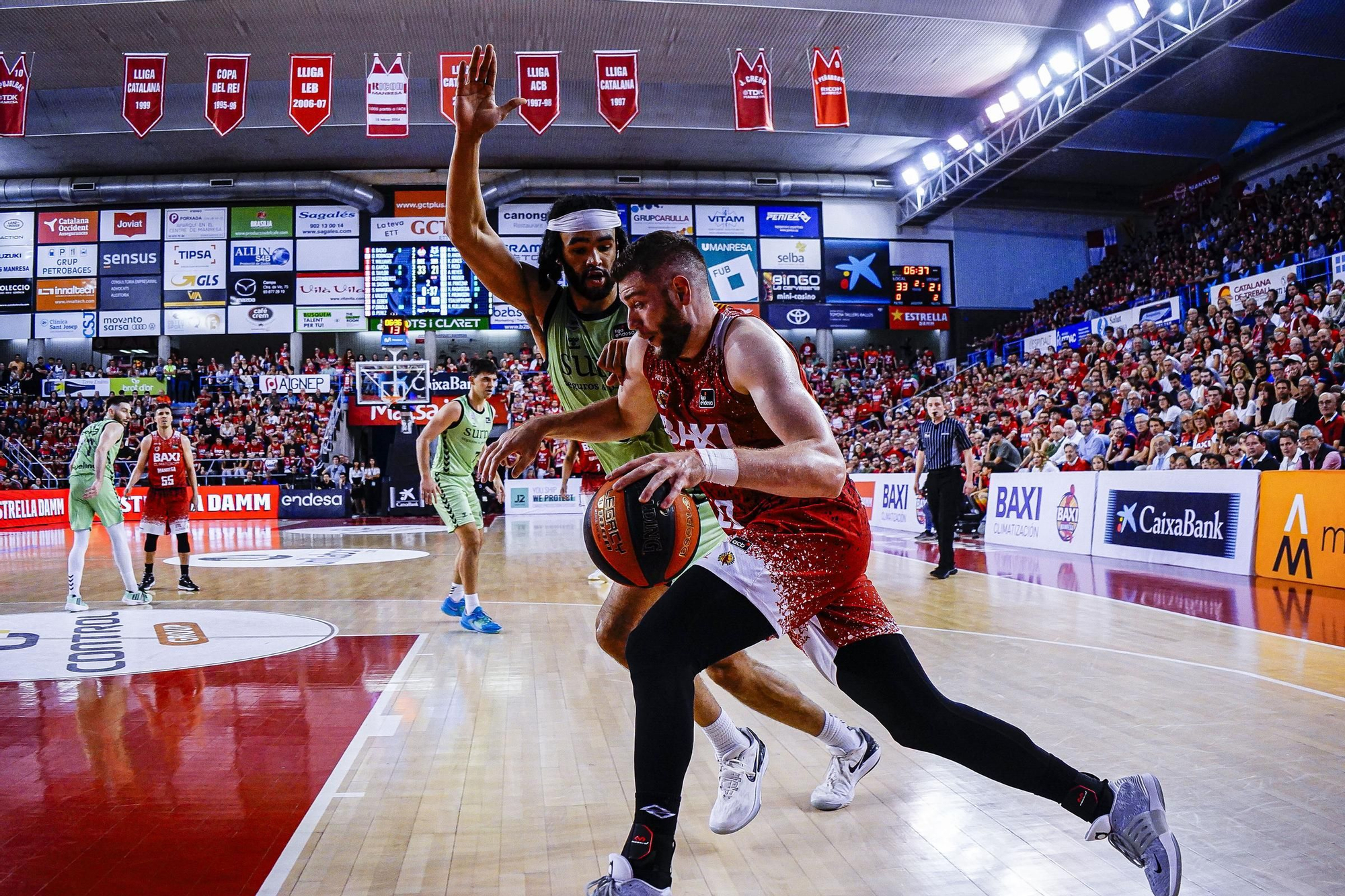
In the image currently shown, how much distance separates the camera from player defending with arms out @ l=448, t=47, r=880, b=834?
286 centimetres

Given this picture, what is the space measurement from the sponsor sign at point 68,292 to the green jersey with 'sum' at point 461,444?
1030 inches

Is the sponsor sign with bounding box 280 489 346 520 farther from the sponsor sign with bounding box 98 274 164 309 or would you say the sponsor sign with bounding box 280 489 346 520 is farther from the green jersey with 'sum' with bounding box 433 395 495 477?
the green jersey with 'sum' with bounding box 433 395 495 477

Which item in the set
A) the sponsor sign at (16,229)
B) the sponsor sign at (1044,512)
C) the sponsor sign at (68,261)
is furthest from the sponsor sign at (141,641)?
the sponsor sign at (16,229)

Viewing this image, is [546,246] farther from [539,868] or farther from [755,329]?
[539,868]

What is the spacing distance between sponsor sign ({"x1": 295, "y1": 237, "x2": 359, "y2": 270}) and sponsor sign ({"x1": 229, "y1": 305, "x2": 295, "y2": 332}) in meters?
1.43

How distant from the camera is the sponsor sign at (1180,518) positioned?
332 inches

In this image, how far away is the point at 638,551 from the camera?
2467 mm

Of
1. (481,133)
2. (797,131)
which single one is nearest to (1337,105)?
(797,131)

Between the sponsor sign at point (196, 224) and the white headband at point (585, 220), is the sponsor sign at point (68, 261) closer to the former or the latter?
Result: the sponsor sign at point (196, 224)

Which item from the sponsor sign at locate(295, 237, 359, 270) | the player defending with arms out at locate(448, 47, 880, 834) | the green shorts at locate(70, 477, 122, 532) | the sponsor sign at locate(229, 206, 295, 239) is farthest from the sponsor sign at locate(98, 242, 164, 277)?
the player defending with arms out at locate(448, 47, 880, 834)

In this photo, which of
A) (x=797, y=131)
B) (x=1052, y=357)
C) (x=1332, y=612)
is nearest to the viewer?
(x=1332, y=612)

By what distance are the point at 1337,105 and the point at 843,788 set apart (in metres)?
24.7

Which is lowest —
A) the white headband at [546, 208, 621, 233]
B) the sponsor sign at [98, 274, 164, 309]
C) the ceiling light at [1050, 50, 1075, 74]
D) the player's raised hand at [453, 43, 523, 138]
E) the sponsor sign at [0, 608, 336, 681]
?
the sponsor sign at [0, 608, 336, 681]

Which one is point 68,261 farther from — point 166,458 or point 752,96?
point 166,458
